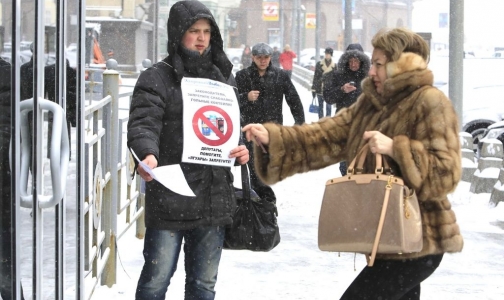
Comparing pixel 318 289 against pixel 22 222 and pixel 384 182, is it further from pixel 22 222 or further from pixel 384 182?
pixel 22 222

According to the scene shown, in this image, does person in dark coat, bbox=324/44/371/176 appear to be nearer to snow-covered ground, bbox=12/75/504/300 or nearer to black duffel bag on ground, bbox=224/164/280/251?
snow-covered ground, bbox=12/75/504/300

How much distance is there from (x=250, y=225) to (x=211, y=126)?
51 cm

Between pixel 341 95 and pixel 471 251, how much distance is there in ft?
10.8

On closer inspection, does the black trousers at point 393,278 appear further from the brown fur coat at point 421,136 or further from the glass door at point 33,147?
the glass door at point 33,147

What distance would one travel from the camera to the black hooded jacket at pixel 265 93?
915 centimetres

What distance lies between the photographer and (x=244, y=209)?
4387mm

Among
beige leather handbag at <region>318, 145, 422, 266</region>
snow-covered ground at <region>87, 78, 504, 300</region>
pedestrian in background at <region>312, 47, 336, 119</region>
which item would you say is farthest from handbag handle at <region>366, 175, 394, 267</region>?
pedestrian in background at <region>312, 47, 336, 119</region>

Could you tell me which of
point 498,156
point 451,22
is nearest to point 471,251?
point 498,156

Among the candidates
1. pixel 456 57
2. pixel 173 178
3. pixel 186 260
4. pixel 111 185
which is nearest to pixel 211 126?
pixel 173 178

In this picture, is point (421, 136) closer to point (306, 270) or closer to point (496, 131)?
point (306, 270)

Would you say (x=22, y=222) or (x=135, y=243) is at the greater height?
(x=22, y=222)

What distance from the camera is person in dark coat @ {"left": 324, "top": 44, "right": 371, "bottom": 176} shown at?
34.4 ft

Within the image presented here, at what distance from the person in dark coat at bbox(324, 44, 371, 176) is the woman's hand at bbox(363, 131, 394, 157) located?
690cm

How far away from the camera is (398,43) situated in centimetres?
372
